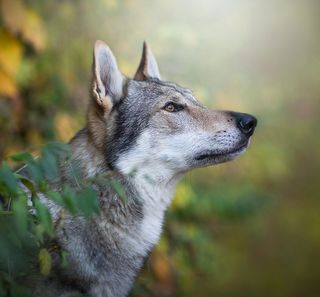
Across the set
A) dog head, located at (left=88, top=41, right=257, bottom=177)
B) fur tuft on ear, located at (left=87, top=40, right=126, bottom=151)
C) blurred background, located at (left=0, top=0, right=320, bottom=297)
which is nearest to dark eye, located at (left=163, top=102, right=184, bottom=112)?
dog head, located at (left=88, top=41, right=257, bottom=177)

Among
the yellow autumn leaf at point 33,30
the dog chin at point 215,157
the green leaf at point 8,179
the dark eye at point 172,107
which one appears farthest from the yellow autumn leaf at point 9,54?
the green leaf at point 8,179

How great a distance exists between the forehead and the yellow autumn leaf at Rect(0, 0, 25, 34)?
2.21 m

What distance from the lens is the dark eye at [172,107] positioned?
432 centimetres

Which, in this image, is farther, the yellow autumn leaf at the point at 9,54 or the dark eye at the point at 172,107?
the yellow autumn leaf at the point at 9,54

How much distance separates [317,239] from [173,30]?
13.0 ft

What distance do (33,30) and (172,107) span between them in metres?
2.51

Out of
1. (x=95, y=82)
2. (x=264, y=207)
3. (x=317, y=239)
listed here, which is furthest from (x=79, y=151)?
(x=317, y=239)

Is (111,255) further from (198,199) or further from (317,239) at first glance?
(317,239)

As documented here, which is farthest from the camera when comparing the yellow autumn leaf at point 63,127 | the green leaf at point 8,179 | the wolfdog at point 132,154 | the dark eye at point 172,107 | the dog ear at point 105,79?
the yellow autumn leaf at point 63,127

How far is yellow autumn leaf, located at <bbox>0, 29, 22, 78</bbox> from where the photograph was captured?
6279 mm

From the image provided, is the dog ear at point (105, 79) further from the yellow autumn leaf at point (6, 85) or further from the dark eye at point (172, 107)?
the yellow autumn leaf at point (6, 85)

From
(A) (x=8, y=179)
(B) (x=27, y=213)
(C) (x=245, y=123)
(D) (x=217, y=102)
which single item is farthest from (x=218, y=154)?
(D) (x=217, y=102)

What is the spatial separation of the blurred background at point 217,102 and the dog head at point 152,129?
79cm

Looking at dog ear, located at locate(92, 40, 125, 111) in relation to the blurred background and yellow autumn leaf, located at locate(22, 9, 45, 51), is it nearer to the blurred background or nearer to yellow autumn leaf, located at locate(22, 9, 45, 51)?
the blurred background
